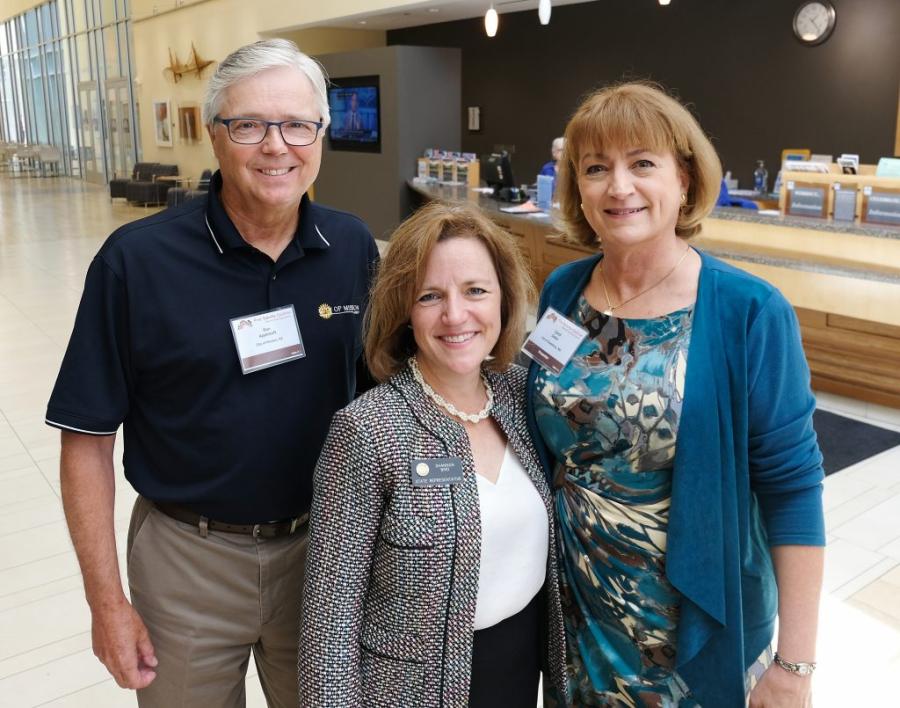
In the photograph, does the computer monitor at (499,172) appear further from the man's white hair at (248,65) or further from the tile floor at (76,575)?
the man's white hair at (248,65)

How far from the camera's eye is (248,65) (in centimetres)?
144

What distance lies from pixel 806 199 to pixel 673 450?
5073 millimetres

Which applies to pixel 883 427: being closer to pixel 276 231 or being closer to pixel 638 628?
pixel 638 628

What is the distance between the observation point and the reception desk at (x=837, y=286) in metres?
5.14

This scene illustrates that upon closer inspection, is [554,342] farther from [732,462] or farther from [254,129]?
[254,129]

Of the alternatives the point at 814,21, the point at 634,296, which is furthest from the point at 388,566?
the point at 814,21

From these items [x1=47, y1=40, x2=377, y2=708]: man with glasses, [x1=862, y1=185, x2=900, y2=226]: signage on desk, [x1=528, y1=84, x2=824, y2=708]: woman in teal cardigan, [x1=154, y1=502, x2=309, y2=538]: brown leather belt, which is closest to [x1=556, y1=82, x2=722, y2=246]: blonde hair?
[x1=528, y1=84, x2=824, y2=708]: woman in teal cardigan

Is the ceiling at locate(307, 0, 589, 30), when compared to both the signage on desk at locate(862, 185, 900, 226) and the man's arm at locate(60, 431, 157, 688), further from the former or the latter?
the man's arm at locate(60, 431, 157, 688)

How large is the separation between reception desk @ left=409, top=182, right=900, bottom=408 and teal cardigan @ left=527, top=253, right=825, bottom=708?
12.6ft

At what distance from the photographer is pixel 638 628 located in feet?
4.95

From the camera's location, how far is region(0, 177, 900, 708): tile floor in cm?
273

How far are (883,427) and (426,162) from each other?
7.68 metres

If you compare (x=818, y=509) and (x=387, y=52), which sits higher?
(x=387, y=52)

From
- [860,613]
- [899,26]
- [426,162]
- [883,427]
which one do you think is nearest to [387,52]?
[426,162]
